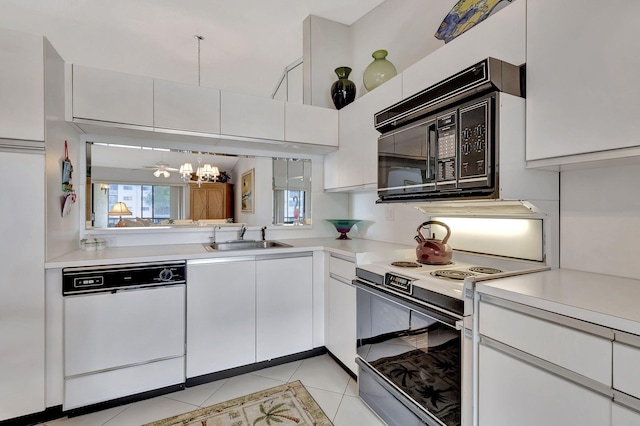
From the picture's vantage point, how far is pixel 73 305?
180 centimetres

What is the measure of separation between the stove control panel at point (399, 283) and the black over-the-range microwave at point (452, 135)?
1.50ft

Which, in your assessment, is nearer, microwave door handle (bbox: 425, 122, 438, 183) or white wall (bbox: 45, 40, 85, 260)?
microwave door handle (bbox: 425, 122, 438, 183)

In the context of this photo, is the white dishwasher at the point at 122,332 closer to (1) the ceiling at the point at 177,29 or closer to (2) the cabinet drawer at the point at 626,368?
(2) the cabinet drawer at the point at 626,368

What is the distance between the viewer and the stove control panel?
1547mm

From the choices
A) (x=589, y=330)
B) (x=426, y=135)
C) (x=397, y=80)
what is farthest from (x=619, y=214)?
(x=397, y=80)

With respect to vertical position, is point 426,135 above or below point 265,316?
above

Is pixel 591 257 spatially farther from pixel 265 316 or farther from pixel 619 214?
pixel 265 316

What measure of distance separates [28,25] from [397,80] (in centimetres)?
337

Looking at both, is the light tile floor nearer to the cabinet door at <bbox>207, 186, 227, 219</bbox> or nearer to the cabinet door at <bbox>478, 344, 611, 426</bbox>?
the cabinet door at <bbox>478, 344, 611, 426</bbox>

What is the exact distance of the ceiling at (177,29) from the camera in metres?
2.65

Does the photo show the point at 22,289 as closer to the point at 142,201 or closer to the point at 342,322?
the point at 142,201

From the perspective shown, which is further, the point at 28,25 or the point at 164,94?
the point at 28,25

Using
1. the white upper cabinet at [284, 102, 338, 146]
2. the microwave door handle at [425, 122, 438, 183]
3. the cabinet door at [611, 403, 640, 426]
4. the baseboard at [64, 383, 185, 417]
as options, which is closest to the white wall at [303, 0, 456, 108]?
the white upper cabinet at [284, 102, 338, 146]

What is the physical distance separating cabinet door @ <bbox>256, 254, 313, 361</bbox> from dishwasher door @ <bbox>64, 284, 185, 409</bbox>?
546 millimetres
